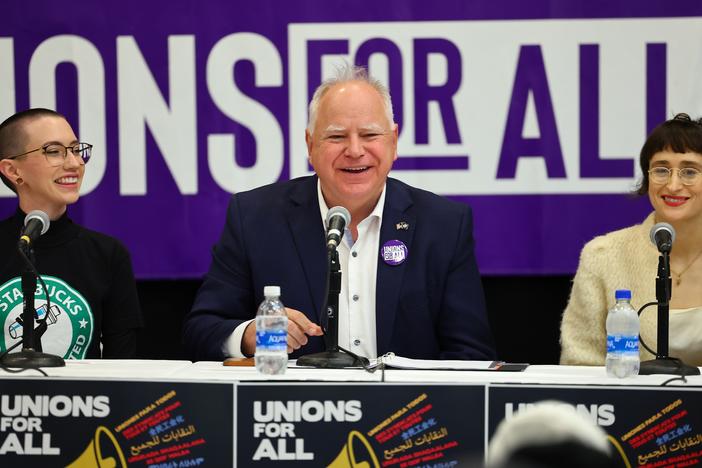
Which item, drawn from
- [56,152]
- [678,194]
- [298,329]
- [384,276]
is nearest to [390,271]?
[384,276]

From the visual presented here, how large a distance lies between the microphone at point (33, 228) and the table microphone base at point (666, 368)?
160 centimetres

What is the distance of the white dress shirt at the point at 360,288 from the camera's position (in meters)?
3.00

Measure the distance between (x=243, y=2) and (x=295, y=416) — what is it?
8.24ft

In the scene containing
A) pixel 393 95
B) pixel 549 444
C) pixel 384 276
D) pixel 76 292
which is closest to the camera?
pixel 549 444

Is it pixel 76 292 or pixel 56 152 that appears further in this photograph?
pixel 56 152

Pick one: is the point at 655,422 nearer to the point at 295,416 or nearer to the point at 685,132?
the point at 295,416

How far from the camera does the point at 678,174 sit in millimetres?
3285

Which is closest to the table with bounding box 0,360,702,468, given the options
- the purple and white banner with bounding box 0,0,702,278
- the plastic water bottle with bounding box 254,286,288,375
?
the plastic water bottle with bounding box 254,286,288,375

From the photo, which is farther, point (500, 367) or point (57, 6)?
point (57, 6)

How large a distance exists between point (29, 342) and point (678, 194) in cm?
213

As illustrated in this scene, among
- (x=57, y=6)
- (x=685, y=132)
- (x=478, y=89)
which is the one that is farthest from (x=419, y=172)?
(x=57, y=6)

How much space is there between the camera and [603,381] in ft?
7.32

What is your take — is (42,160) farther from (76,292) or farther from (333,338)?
(333,338)

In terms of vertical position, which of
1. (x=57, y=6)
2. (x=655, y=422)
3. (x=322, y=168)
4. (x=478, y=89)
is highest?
(x=57, y=6)
